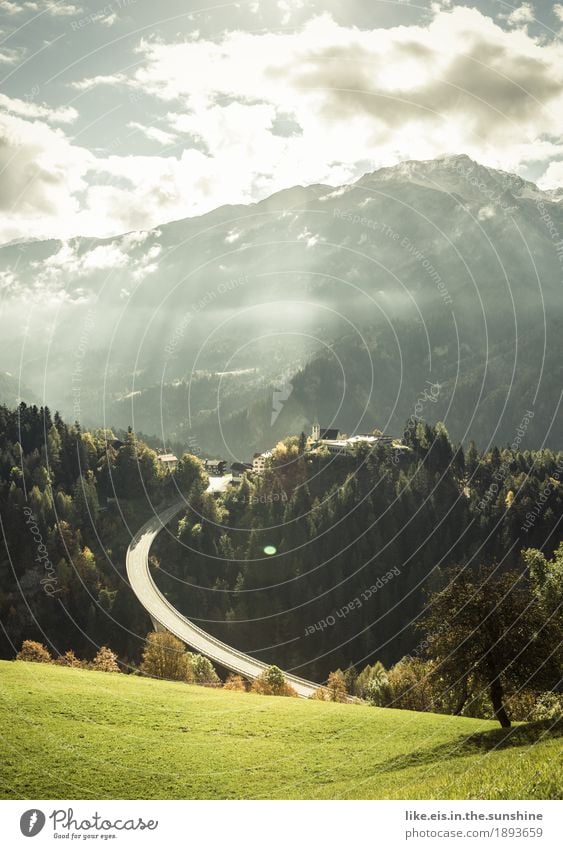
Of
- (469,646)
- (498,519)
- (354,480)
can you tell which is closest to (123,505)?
(354,480)

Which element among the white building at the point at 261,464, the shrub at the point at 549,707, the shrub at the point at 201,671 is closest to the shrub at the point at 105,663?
the shrub at the point at 201,671

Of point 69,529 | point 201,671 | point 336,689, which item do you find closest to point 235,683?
point 201,671

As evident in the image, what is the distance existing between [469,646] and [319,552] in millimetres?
114418

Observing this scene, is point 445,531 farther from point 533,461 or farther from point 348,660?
point 348,660

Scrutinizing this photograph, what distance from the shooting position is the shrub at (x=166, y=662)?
3546 inches

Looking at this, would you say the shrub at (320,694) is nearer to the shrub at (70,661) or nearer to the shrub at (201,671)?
the shrub at (201,671)

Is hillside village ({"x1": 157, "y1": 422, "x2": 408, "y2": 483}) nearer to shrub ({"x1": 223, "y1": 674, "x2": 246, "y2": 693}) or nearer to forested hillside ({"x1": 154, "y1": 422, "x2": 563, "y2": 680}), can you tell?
forested hillside ({"x1": 154, "y1": 422, "x2": 563, "y2": 680})

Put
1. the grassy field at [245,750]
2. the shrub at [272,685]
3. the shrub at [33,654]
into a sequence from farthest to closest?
1. the shrub at [33,654]
2. the shrub at [272,685]
3. the grassy field at [245,750]

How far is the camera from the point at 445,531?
570 ft

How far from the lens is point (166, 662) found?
304 ft

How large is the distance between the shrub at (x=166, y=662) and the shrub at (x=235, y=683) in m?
5.37

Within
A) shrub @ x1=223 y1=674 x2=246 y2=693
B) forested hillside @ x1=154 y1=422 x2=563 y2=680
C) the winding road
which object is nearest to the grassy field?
shrub @ x1=223 y1=674 x2=246 y2=693

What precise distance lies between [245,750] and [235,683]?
58038mm

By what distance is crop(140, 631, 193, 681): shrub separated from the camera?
90.1 m
